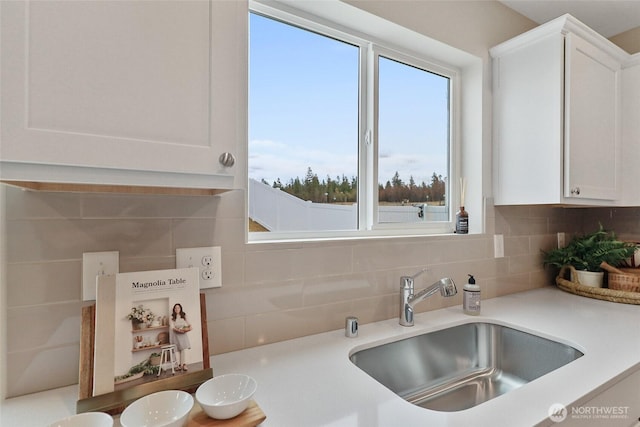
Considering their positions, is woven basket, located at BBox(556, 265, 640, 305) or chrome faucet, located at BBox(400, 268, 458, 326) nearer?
chrome faucet, located at BBox(400, 268, 458, 326)

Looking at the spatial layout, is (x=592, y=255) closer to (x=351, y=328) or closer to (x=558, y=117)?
(x=558, y=117)

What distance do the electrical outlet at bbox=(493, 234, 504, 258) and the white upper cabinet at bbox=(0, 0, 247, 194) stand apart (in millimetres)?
1502

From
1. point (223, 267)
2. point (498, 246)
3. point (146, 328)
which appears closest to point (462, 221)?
point (498, 246)

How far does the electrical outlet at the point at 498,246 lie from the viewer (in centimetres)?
174

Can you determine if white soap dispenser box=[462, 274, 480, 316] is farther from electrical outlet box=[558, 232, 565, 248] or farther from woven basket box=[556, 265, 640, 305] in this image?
electrical outlet box=[558, 232, 565, 248]

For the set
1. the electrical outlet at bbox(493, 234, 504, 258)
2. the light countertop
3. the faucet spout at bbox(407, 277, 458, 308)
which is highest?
the electrical outlet at bbox(493, 234, 504, 258)

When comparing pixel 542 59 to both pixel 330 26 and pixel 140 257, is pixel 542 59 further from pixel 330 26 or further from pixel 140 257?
pixel 140 257

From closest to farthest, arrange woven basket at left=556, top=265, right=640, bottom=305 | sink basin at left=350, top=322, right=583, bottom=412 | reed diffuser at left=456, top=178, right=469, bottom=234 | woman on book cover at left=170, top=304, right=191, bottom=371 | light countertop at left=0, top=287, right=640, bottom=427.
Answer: light countertop at left=0, top=287, right=640, bottom=427
woman on book cover at left=170, top=304, right=191, bottom=371
sink basin at left=350, top=322, right=583, bottom=412
woven basket at left=556, top=265, right=640, bottom=305
reed diffuser at left=456, top=178, right=469, bottom=234

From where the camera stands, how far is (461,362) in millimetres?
1347

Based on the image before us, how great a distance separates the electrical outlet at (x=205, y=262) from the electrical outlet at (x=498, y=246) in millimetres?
1419

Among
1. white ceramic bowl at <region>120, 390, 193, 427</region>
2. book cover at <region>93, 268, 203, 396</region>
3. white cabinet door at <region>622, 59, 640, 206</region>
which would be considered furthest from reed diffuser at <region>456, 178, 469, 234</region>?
white ceramic bowl at <region>120, 390, 193, 427</region>

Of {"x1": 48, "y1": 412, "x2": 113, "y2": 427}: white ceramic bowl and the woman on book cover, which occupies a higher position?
the woman on book cover

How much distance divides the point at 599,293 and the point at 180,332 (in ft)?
6.42

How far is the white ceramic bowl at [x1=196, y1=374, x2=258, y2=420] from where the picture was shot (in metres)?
0.66
